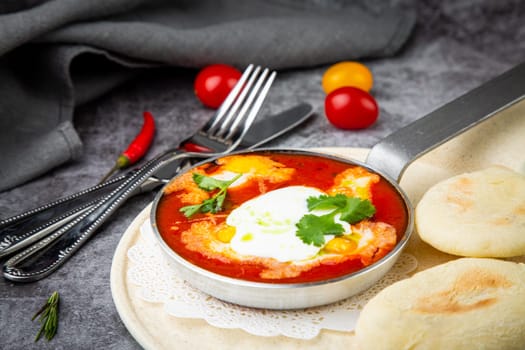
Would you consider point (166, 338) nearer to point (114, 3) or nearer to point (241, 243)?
point (241, 243)

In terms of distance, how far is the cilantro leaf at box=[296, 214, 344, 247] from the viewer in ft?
7.77

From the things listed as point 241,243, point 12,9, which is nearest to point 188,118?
point 12,9

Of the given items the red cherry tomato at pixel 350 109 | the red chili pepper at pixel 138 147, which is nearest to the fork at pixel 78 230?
the red chili pepper at pixel 138 147

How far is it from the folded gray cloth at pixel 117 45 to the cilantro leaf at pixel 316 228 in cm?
171

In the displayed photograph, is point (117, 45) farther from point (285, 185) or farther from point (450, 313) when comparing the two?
point (450, 313)

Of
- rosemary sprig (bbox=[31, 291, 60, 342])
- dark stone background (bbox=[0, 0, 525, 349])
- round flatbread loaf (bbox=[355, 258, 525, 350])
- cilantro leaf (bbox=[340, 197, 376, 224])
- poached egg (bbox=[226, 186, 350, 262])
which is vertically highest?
cilantro leaf (bbox=[340, 197, 376, 224])

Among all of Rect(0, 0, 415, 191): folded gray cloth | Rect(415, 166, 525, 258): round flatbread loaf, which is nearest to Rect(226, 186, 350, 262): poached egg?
Rect(415, 166, 525, 258): round flatbread loaf

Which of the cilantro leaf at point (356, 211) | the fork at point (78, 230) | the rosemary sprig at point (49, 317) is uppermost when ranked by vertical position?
the cilantro leaf at point (356, 211)

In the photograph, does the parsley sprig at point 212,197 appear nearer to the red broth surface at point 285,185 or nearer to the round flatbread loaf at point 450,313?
the red broth surface at point 285,185

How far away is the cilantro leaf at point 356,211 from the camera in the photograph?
249 cm

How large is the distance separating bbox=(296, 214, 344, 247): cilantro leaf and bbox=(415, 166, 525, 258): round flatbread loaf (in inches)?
13.5

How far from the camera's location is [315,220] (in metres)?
2.43

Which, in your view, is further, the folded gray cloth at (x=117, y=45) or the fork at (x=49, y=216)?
the folded gray cloth at (x=117, y=45)

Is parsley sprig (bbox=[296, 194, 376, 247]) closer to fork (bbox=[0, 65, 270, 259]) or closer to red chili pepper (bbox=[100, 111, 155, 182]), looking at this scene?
fork (bbox=[0, 65, 270, 259])
